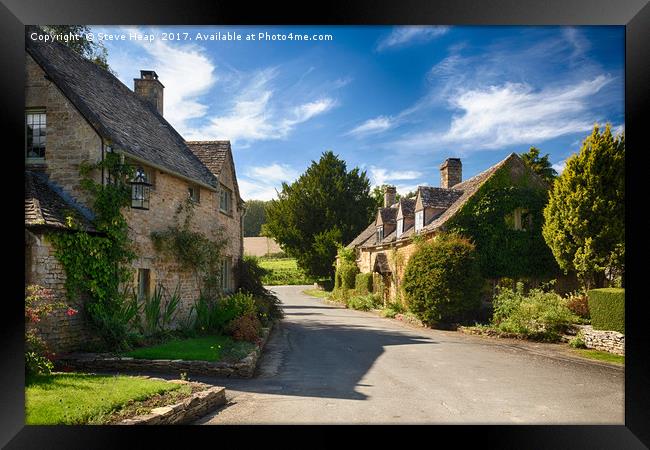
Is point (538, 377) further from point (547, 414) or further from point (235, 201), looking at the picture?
point (235, 201)

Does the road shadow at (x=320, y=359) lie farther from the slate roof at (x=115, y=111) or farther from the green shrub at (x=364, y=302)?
the green shrub at (x=364, y=302)

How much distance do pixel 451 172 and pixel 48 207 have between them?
2064cm

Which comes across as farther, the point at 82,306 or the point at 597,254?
the point at 597,254

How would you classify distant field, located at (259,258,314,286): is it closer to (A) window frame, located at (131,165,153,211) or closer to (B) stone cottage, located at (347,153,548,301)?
(B) stone cottage, located at (347,153,548,301)

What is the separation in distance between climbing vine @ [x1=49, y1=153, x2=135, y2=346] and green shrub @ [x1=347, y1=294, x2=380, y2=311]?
17331 mm

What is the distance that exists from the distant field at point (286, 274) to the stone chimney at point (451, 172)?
17675 mm

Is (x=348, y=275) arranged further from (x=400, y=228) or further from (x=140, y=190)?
(x=140, y=190)

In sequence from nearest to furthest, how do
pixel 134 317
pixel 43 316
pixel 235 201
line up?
pixel 43 316 → pixel 134 317 → pixel 235 201

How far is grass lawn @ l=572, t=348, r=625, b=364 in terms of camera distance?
10576mm

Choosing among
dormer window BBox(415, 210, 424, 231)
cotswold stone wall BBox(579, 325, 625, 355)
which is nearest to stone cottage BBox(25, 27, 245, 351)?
dormer window BBox(415, 210, 424, 231)

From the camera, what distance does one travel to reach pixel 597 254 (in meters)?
13.8

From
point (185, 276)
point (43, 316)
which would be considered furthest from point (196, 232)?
point (43, 316)

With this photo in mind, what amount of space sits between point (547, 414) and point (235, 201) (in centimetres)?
1579
